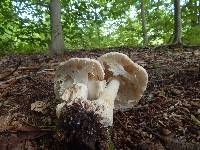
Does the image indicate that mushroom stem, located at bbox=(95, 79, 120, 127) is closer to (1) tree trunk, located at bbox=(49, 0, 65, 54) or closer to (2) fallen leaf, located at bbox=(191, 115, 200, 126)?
(2) fallen leaf, located at bbox=(191, 115, 200, 126)

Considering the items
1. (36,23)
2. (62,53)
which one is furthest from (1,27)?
(62,53)

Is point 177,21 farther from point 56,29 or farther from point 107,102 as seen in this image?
point 107,102

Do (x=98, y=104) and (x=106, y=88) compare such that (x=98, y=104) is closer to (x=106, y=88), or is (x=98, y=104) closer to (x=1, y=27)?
(x=106, y=88)

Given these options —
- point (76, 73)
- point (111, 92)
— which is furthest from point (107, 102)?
point (76, 73)

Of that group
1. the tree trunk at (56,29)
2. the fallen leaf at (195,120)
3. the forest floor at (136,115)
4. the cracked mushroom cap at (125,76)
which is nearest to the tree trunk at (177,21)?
the tree trunk at (56,29)

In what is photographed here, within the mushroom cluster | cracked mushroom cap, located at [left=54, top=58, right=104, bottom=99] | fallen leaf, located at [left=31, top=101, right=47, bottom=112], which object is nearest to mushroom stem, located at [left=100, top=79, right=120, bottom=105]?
the mushroom cluster

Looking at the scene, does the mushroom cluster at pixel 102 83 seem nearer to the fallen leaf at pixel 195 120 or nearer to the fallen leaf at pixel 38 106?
the fallen leaf at pixel 38 106

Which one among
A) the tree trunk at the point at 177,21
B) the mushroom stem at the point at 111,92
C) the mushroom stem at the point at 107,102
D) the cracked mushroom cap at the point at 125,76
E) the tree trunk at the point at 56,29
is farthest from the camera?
the tree trunk at the point at 177,21
